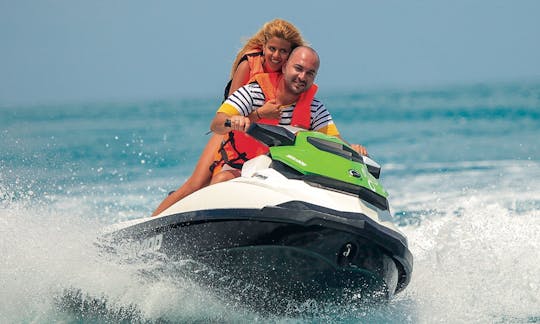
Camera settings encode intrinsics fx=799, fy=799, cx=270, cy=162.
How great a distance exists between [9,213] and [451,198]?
16.5ft

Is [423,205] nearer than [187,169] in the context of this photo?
Yes

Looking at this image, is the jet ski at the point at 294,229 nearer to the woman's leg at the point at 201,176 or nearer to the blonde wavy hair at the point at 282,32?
the woman's leg at the point at 201,176

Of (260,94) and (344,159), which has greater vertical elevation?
(260,94)

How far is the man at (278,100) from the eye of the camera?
3855mm

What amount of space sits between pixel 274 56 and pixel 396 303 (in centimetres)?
147

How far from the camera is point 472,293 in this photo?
4418 mm

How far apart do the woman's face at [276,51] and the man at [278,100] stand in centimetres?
20

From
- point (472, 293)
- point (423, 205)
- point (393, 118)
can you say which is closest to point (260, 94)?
point (472, 293)

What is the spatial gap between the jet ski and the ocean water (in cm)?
17

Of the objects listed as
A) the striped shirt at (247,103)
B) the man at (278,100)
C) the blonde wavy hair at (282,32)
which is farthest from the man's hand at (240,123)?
the blonde wavy hair at (282,32)

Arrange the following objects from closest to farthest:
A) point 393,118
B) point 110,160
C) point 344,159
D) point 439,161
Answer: point 344,159
point 439,161
point 110,160
point 393,118

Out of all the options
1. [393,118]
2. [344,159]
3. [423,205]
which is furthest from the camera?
[393,118]

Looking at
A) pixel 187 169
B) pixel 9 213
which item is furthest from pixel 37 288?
pixel 187 169

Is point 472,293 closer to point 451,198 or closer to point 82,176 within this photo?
point 451,198
